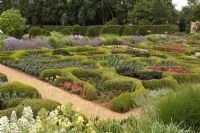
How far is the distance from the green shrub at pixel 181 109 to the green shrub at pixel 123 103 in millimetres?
3512

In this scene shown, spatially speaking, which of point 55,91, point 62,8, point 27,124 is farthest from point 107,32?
point 27,124

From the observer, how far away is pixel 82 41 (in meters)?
24.0

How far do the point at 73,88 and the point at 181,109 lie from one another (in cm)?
577

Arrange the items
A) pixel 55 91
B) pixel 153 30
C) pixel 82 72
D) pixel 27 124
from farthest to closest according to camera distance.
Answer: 1. pixel 153 30
2. pixel 82 72
3. pixel 55 91
4. pixel 27 124

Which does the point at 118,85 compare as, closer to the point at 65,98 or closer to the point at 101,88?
the point at 101,88

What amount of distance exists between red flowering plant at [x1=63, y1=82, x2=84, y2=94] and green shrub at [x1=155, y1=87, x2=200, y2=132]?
5.29 m

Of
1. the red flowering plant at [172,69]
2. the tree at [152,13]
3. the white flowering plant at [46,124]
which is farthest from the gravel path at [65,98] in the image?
the tree at [152,13]

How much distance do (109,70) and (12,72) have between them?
328 cm

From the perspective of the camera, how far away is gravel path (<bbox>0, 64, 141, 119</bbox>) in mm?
9039

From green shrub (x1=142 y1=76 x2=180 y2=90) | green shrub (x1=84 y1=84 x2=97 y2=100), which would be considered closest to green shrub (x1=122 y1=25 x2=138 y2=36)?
green shrub (x1=142 y1=76 x2=180 y2=90)

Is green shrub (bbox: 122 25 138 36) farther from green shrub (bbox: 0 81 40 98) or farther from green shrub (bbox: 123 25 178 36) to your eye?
green shrub (bbox: 0 81 40 98)

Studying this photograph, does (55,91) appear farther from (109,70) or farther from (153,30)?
(153,30)

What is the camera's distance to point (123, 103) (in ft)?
30.8

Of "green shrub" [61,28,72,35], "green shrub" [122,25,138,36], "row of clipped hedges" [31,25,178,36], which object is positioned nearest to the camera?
"green shrub" [122,25,138,36]
